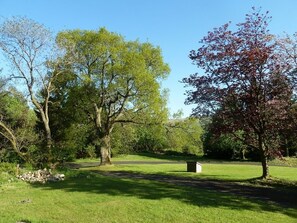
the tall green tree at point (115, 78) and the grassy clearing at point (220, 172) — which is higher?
the tall green tree at point (115, 78)

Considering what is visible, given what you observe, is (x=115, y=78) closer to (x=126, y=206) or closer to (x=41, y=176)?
(x=41, y=176)

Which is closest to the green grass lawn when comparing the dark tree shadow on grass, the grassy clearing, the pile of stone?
the dark tree shadow on grass

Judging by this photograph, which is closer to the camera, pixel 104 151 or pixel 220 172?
pixel 220 172

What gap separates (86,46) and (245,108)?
1768 centimetres

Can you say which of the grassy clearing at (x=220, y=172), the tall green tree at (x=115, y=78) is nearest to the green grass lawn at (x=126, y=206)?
the grassy clearing at (x=220, y=172)

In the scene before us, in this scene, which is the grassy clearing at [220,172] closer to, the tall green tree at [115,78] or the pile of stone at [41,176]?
the tall green tree at [115,78]

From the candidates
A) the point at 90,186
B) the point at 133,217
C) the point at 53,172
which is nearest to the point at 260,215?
the point at 133,217

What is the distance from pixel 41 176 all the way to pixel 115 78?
1568 centimetres

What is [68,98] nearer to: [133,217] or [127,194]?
[127,194]

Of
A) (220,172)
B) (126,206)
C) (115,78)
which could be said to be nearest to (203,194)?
(126,206)

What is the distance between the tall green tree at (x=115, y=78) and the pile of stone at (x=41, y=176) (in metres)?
13.6

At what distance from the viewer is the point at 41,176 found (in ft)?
60.1

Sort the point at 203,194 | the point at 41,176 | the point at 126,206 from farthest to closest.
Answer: the point at 41,176, the point at 203,194, the point at 126,206

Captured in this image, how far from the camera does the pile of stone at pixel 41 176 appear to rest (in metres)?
17.6
